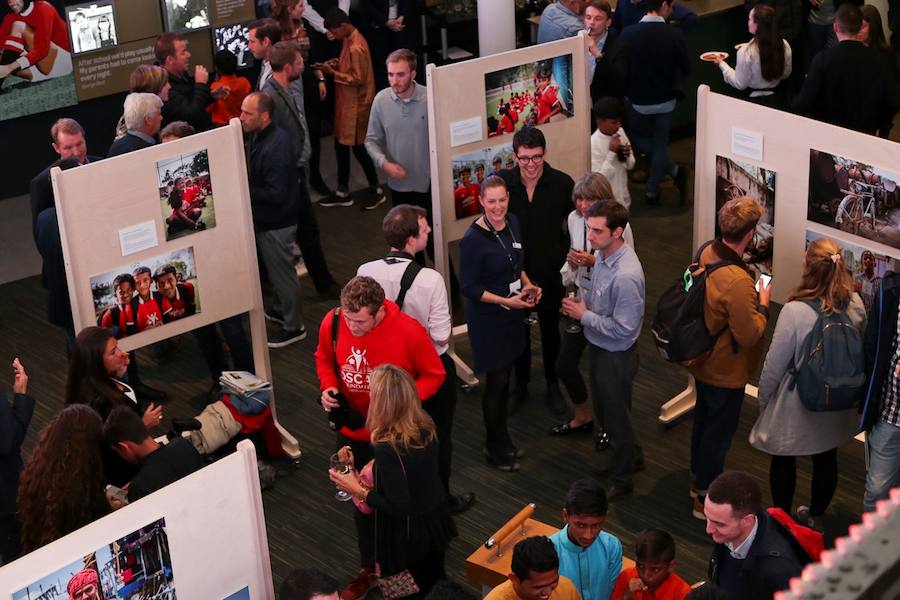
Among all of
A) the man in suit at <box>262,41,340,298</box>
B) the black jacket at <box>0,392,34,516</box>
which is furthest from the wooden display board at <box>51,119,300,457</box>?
the man in suit at <box>262,41,340,298</box>

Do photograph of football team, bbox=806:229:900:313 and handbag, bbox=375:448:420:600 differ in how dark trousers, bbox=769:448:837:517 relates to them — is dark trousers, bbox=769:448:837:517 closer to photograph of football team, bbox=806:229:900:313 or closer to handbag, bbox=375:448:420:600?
photograph of football team, bbox=806:229:900:313

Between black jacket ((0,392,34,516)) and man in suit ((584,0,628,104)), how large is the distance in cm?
502

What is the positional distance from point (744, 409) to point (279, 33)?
409 cm

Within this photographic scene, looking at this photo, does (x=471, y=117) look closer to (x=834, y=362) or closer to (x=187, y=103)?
(x=187, y=103)

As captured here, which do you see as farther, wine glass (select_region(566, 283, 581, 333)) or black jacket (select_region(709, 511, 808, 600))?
wine glass (select_region(566, 283, 581, 333))

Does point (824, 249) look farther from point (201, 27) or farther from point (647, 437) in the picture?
point (201, 27)

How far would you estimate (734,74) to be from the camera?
A: 845 centimetres

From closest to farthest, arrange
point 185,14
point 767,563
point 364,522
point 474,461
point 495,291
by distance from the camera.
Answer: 1. point 767,563
2. point 364,522
3. point 495,291
4. point 474,461
5. point 185,14

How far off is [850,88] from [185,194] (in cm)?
454

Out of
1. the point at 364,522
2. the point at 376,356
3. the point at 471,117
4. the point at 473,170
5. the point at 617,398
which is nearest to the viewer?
the point at 364,522

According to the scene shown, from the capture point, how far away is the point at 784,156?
17.6 ft

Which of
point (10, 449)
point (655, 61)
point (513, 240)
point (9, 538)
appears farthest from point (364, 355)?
point (655, 61)

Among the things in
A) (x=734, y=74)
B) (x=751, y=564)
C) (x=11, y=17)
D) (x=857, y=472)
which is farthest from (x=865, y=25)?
(x=11, y=17)

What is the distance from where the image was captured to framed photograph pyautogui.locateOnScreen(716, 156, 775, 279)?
18.1 ft
